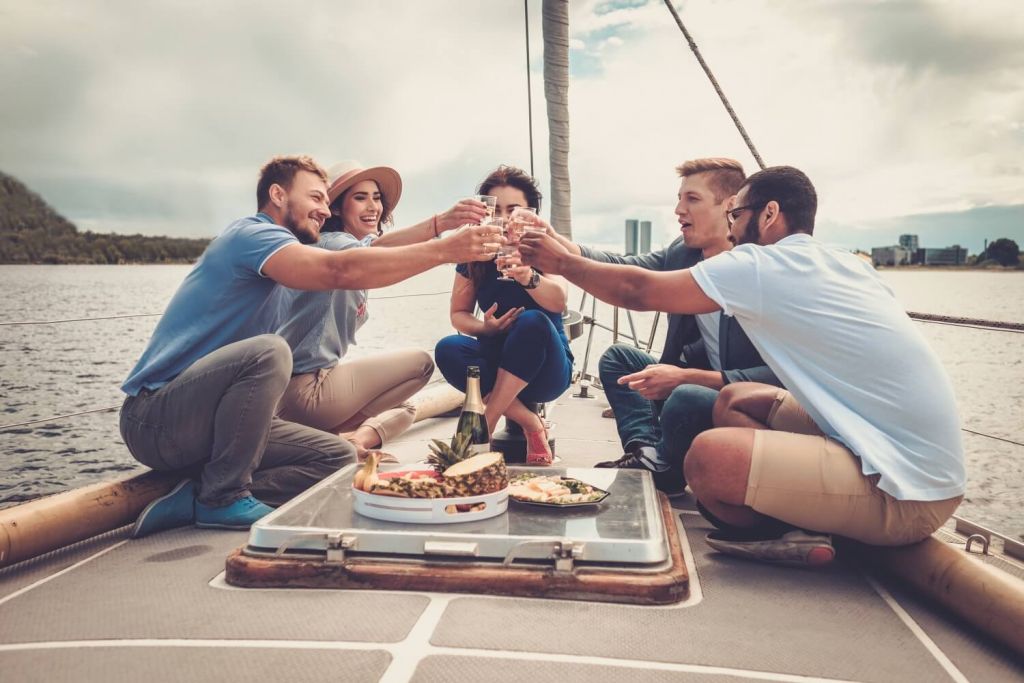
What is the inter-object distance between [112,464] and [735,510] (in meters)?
12.8

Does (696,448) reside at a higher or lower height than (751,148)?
lower

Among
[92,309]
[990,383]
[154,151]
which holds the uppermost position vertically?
[154,151]

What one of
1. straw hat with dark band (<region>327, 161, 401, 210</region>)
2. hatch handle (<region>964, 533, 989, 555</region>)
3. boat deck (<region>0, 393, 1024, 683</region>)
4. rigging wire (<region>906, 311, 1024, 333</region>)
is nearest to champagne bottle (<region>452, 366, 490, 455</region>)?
boat deck (<region>0, 393, 1024, 683</region>)

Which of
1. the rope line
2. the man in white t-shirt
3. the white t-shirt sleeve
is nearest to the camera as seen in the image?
the man in white t-shirt

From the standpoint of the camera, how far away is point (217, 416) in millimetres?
2309

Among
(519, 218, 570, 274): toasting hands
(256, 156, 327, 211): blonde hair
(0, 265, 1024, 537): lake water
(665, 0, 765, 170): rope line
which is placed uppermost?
(665, 0, 765, 170): rope line

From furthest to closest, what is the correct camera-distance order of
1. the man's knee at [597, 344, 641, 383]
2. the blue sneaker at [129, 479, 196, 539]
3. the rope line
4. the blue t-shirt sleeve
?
the rope line < the man's knee at [597, 344, 641, 383] < the blue t-shirt sleeve < the blue sneaker at [129, 479, 196, 539]

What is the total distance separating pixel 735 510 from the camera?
6.62 ft

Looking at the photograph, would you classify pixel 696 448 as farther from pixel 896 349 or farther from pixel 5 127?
pixel 5 127

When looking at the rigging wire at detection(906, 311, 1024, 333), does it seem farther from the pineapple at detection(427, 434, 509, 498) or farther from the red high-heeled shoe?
the pineapple at detection(427, 434, 509, 498)

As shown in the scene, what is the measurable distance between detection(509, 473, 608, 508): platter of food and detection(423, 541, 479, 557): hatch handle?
1.03 feet

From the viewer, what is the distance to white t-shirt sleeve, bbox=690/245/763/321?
193 centimetres

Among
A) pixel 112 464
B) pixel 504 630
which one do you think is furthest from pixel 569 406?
pixel 112 464

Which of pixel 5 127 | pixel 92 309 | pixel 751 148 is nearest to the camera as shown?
pixel 751 148
